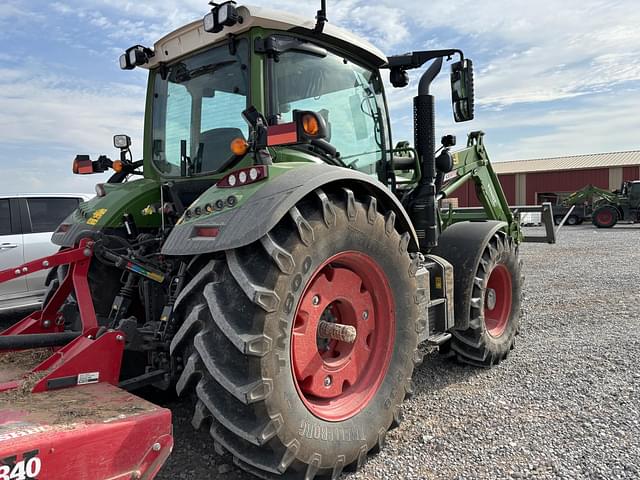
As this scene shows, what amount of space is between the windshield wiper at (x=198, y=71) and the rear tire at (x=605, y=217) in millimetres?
24748

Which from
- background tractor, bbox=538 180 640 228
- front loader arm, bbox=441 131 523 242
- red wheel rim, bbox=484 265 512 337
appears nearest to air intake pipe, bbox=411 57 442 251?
front loader arm, bbox=441 131 523 242

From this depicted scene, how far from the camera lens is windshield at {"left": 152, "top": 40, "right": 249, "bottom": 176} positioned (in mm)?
3248

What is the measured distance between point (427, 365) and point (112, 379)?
2.81 metres

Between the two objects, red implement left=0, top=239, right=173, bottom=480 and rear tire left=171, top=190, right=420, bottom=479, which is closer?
red implement left=0, top=239, right=173, bottom=480

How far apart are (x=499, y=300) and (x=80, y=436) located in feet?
13.4

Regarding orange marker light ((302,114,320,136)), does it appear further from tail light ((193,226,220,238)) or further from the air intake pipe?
the air intake pipe

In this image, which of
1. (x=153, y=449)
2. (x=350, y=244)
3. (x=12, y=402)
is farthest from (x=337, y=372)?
(x=12, y=402)

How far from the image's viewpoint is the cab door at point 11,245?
6.40 meters

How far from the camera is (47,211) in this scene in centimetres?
700

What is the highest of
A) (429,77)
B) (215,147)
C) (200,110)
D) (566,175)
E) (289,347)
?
(566,175)

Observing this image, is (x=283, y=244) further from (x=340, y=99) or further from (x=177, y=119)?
(x=177, y=119)

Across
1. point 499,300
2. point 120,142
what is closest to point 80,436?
point 120,142

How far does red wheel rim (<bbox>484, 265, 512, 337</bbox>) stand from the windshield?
113 inches

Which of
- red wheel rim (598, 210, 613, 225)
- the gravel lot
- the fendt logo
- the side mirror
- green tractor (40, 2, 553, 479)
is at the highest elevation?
the side mirror
